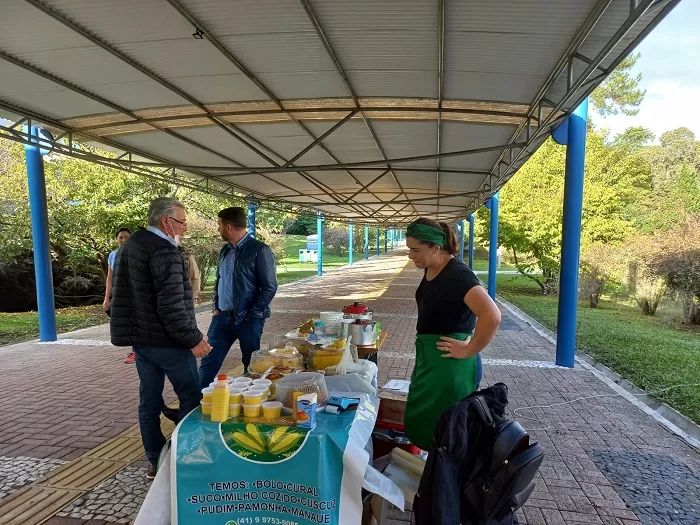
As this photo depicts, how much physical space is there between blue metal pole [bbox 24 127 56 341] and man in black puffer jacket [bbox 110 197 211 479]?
5.76 metres

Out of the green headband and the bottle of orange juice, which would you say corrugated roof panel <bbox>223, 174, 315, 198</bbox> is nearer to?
the green headband

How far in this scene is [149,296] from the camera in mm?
2693

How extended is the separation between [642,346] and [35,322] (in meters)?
13.2

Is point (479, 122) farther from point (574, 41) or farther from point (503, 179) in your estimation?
point (503, 179)

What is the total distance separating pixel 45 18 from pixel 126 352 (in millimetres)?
4793

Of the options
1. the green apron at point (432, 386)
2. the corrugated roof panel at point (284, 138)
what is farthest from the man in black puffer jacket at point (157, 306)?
the corrugated roof panel at point (284, 138)

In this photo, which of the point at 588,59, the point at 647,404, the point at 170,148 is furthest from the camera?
the point at 170,148

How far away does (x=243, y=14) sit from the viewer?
11.3 feet

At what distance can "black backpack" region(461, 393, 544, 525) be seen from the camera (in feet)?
6.46

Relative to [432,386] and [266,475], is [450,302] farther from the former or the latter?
[266,475]

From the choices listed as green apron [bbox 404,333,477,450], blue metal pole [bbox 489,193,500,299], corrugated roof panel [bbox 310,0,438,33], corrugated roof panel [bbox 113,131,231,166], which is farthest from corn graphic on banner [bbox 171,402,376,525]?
blue metal pole [bbox 489,193,500,299]

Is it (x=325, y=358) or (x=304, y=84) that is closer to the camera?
(x=325, y=358)

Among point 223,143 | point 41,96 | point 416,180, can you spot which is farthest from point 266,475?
point 416,180

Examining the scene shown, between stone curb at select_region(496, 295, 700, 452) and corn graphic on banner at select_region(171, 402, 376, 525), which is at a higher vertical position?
corn graphic on banner at select_region(171, 402, 376, 525)
